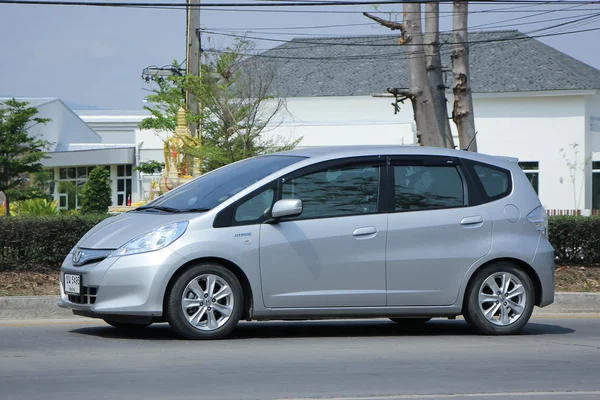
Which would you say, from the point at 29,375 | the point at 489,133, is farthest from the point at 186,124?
the point at 29,375

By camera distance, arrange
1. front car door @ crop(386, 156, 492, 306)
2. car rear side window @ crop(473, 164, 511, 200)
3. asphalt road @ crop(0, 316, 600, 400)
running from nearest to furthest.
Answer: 1. asphalt road @ crop(0, 316, 600, 400)
2. front car door @ crop(386, 156, 492, 306)
3. car rear side window @ crop(473, 164, 511, 200)

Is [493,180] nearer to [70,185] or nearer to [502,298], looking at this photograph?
[502,298]

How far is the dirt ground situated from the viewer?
1255 cm

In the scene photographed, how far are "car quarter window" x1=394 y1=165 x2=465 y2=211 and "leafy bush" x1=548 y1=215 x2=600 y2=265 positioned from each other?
572cm

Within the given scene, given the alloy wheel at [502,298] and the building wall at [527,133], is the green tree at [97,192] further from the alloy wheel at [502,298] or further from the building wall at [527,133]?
the alloy wheel at [502,298]

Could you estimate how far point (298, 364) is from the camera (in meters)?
7.71

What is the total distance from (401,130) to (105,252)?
38.1 m

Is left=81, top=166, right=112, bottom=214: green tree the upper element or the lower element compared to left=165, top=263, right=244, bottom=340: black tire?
upper

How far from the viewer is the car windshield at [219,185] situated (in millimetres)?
9086

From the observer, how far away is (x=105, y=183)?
53469 mm

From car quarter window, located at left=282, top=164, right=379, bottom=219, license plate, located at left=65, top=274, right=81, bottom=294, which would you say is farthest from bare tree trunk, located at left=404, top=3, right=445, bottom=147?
license plate, located at left=65, top=274, right=81, bottom=294

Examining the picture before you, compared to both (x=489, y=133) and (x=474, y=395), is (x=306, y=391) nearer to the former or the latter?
(x=474, y=395)

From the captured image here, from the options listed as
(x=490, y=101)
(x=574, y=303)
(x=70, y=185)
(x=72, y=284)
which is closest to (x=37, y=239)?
(x=72, y=284)

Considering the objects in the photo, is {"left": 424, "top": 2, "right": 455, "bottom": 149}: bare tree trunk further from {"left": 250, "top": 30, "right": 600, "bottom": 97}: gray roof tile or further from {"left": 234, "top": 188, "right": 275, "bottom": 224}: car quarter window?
{"left": 250, "top": 30, "right": 600, "bottom": 97}: gray roof tile
